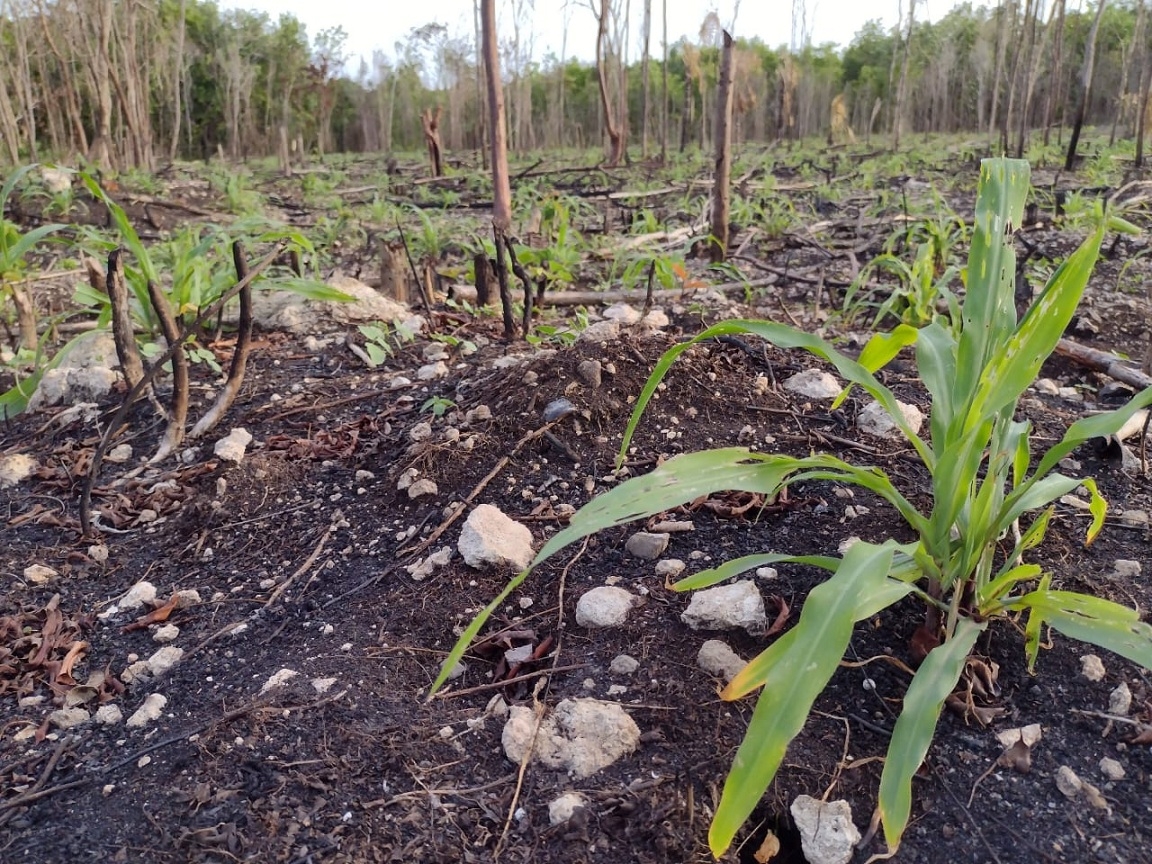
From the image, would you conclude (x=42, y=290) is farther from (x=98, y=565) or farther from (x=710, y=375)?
(x=710, y=375)

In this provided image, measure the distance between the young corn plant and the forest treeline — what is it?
12.1 m

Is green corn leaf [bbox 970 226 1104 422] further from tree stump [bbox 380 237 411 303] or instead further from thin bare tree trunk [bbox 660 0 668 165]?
thin bare tree trunk [bbox 660 0 668 165]

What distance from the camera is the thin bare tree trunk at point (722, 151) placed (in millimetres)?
3801

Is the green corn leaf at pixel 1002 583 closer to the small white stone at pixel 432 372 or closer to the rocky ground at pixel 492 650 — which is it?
the rocky ground at pixel 492 650

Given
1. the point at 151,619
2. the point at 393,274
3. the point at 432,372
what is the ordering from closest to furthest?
the point at 151,619
the point at 432,372
the point at 393,274

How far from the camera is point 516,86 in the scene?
2194 centimetres

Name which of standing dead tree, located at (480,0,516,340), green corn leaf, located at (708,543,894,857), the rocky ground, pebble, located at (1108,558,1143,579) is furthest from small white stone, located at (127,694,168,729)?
standing dead tree, located at (480,0,516,340)

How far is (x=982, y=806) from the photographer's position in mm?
1010

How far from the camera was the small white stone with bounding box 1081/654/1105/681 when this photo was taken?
115 centimetres

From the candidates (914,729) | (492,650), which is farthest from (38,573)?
(914,729)

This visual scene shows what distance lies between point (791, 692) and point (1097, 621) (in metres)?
0.46

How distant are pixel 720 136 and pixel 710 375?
7.89 ft

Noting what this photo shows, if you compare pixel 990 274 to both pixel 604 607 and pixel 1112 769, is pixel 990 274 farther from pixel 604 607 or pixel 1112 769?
pixel 604 607

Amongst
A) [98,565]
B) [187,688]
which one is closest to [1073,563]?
[187,688]
